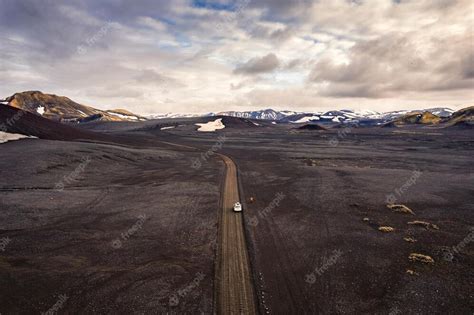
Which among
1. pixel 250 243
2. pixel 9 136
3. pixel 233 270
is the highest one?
pixel 9 136

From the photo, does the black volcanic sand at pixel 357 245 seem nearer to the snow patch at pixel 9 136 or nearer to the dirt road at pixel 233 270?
the dirt road at pixel 233 270

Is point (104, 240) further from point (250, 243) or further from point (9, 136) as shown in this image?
point (9, 136)

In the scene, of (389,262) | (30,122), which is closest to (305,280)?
(389,262)

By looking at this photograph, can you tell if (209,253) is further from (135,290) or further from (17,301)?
(17,301)

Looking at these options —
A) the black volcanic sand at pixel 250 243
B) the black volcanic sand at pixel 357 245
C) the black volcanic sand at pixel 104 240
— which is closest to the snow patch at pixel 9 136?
the black volcanic sand at pixel 104 240

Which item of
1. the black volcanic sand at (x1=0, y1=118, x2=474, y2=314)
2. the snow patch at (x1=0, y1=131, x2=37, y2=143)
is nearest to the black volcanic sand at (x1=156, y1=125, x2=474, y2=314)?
the black volcanic sand at (x1=0, y1=118, x2=474, y2=314)

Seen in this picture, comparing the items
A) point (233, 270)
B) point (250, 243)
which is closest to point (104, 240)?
point (233, 270)

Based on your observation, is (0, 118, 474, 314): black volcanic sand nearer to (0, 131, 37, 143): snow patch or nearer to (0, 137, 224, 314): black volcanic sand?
(0, 137, 224, 314): black volcanic sand
